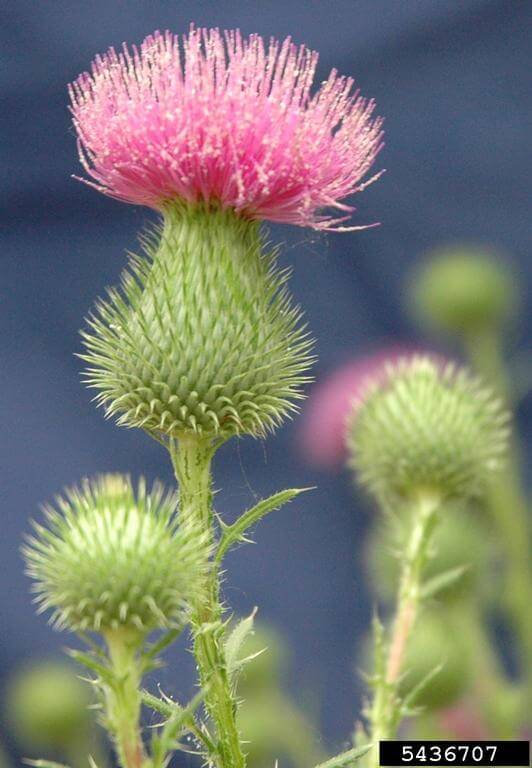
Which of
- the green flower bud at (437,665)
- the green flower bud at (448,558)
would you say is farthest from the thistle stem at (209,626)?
the green flower bud at (448,558)

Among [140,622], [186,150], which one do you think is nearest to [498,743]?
[140,622]

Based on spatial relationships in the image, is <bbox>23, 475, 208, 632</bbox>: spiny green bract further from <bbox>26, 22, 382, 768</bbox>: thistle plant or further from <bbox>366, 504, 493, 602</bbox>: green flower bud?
<bbox>366, 504, 493, 602</bbox>: green flower bud

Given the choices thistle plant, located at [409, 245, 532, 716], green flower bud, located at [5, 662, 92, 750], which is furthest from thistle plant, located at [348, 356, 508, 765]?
green flower bud, located at [5, 662, 92, 750]

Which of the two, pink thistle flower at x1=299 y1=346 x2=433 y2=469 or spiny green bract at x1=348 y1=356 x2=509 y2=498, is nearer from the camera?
spiny green bract at x1=348 y1=356 x2=509 y2=498

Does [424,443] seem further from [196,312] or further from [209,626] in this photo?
[209,626]

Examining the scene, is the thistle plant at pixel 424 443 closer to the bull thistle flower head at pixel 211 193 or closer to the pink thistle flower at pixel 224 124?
the bull thistle flower head at pixel 211 193

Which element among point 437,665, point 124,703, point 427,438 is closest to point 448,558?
point 437,665

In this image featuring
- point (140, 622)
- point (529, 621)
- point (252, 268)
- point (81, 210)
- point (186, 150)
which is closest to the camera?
point (140, 622)

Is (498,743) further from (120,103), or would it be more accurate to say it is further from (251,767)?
(120,103)
